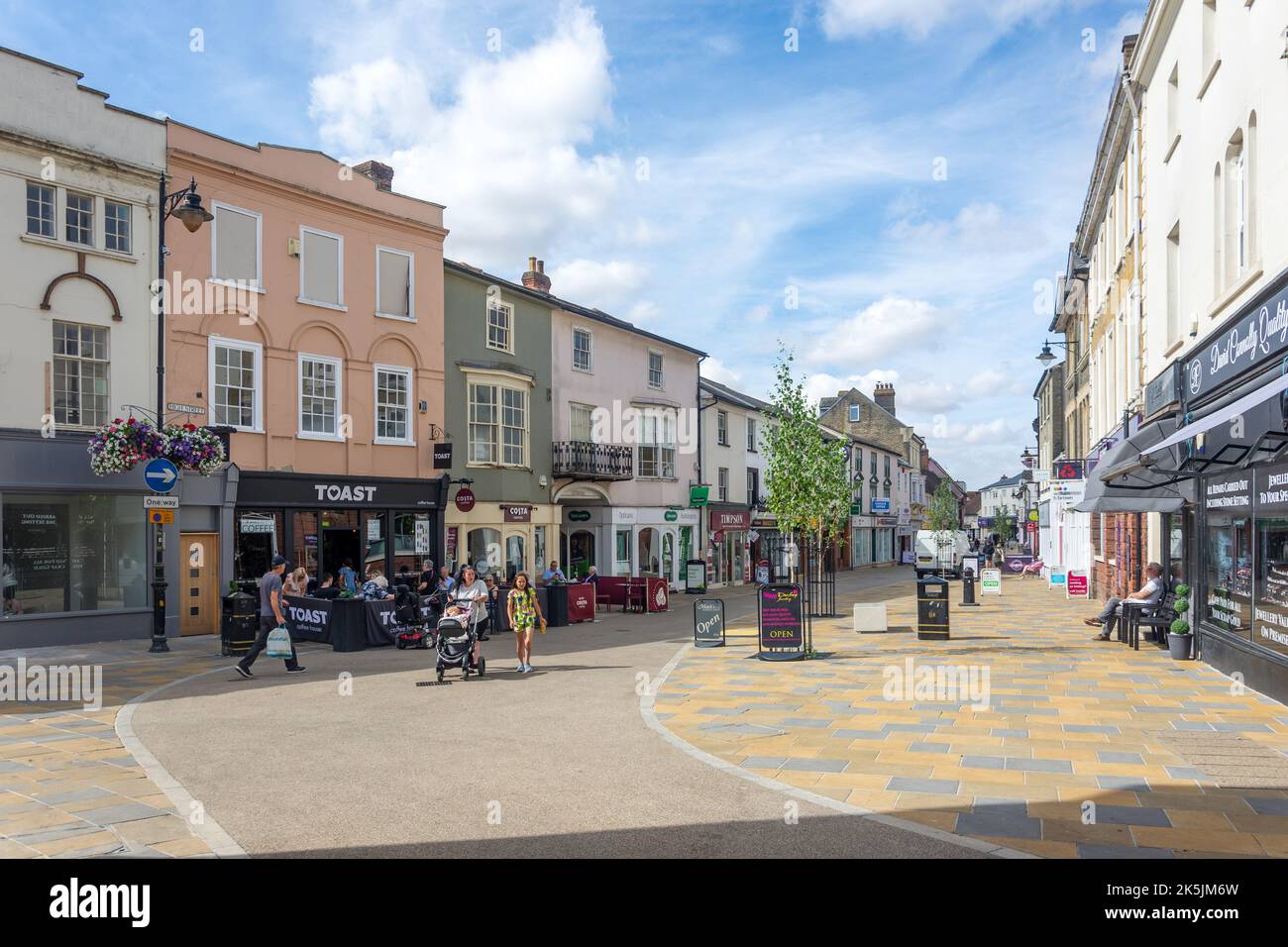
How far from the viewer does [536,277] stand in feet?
114

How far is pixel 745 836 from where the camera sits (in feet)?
21.0

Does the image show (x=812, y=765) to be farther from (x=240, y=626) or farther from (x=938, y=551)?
(x=938, y=551)

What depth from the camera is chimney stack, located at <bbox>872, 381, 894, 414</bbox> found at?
264 feet

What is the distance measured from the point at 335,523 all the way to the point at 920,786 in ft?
59.2

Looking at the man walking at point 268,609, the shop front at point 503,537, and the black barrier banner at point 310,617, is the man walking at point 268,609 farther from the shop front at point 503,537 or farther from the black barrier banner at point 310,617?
the shop front at point 503,537

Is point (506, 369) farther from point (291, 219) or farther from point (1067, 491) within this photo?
point (1067, 491)

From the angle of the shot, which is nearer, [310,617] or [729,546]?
[310,617]

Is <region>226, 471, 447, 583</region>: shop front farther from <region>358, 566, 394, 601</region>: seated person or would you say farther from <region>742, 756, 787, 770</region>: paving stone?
<region>742, 756, 787, 770</region>: paving stone

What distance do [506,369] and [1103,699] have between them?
19.7 meters

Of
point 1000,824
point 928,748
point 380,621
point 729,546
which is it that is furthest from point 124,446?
point 729,546

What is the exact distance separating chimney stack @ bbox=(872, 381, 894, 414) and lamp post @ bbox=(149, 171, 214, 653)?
6637cm

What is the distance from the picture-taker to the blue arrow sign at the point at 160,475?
1670 centimetres

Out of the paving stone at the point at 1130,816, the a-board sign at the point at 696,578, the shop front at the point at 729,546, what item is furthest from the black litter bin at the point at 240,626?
the shop front at the point at 729,546

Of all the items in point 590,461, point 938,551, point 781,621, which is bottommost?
point 938,551
